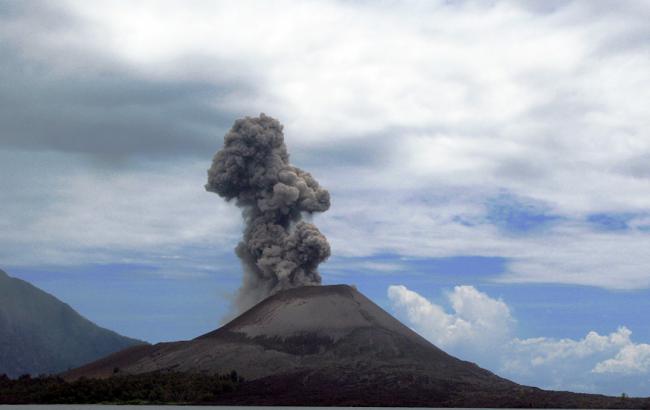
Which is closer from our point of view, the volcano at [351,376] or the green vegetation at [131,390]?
the volcano at [351,376]

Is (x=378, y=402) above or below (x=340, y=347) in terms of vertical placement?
below

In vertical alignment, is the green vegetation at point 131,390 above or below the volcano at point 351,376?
below

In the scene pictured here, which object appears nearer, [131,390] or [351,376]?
[131,390]

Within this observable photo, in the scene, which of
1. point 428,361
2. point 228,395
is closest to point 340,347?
point 428,361

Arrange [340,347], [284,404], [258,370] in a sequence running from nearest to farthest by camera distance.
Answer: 1. [284,404]
2. [258,370]
3. [340,347]

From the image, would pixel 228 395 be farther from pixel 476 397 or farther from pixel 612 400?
pixel 612 400

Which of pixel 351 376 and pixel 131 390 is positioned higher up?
pixel 351 376

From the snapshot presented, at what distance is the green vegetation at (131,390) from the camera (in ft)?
536

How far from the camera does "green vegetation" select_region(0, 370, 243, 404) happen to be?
6437 inches

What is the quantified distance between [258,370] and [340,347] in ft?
73.7

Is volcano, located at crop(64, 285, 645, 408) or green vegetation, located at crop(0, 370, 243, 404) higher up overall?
volcano, located at crop(64, 285, 645, 408)

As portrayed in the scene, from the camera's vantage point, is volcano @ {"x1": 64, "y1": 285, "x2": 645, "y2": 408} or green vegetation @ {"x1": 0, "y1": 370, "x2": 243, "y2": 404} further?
green vegetation @ {"x1": 0, "y1": 370, "x2": 243, "y2": 404}

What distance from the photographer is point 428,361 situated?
193375 millimetres

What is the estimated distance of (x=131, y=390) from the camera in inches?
6531
